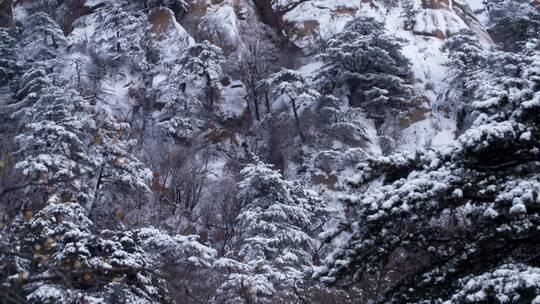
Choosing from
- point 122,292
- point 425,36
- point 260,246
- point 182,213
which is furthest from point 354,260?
point 425,36

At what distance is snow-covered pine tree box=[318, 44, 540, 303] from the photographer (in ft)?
20.2

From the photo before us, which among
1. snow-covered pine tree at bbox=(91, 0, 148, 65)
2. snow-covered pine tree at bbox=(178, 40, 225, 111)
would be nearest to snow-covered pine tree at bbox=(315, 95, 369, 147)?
snow-covered pine tree at bbox=(178, 40, 225, 111)

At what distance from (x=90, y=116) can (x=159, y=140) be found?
798 centimetres

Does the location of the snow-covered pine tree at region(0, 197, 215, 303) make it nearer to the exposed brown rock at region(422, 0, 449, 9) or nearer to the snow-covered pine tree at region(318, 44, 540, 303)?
the snow-covered pine tree at region(318, 44, 540, 303)

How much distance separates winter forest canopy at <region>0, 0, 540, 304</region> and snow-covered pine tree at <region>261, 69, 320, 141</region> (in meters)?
0.13

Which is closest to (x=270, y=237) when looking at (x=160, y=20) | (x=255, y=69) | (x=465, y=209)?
(x=465, y=209)

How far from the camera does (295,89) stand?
2631 centimetres

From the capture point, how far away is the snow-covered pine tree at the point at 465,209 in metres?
6.16

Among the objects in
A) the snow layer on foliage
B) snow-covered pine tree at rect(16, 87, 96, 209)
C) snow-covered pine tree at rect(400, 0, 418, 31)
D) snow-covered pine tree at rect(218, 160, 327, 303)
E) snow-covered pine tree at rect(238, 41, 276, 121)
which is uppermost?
the snow layer on foliage

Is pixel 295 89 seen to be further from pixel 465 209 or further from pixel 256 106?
pixel 465 209

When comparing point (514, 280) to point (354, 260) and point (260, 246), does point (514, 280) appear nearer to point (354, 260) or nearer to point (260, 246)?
point (354, 260)

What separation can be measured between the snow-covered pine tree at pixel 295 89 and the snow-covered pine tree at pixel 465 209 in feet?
62.1

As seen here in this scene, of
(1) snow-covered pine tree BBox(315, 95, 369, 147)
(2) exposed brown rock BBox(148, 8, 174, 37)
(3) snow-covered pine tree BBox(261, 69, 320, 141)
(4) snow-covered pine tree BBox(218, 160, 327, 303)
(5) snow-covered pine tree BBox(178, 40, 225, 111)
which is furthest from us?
(2) exposed brown rock BBox(148, 8, 174, 37)

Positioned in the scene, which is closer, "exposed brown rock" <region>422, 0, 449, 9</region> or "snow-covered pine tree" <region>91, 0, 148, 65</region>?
"snow-covered pine tree" <region>91, 0, 148, 65</region>
